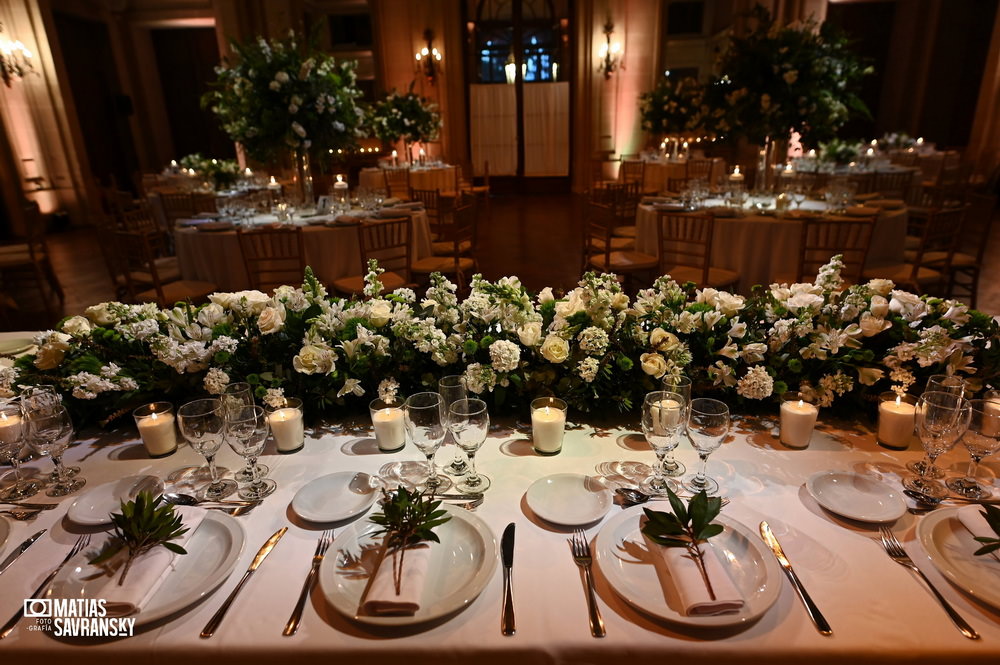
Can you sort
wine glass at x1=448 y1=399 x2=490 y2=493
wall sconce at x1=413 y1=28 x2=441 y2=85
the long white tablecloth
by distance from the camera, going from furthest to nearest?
wall sconce at x1=413 y1=28 x2=441 y2=85
wine glass at x1=448 y1=399 x2=490 y2=493
the long white tablecloth

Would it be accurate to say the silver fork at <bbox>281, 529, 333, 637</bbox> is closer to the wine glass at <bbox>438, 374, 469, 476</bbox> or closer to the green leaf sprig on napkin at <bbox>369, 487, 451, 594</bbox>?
the green leaf sprig on napkin at <bbox>369, 487, 451, 594</bbox>

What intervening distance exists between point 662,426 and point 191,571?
95 cm

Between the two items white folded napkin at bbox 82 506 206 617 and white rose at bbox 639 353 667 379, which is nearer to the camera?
white folded napkin at bbox 82 506 206 617

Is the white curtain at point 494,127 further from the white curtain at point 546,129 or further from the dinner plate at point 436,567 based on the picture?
the dinner plate at point 436,567

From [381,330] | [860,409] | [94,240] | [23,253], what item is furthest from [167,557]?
[94,240]

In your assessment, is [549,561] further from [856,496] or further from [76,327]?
[76,327]

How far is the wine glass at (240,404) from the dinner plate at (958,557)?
4.51 ft

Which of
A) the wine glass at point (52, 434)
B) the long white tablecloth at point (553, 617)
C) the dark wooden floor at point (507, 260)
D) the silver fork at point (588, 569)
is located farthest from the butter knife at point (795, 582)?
the dark wooden floor at point (507, 260)

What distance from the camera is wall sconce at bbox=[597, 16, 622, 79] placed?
35.9 ft

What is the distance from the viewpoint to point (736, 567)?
103cm

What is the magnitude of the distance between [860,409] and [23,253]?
6.90m

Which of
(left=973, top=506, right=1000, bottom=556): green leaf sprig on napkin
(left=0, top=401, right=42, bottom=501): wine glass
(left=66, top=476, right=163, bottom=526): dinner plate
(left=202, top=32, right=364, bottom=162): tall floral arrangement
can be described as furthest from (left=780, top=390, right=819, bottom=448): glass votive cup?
(left=202, top=32, right=364, bottom=162): tall floral arrangement

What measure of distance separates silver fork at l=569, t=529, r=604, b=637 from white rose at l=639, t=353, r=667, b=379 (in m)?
0.50

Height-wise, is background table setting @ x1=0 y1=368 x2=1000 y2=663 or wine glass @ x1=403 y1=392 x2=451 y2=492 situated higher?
wine glass @ x1=403 y1=392 x2=451 y2=492
